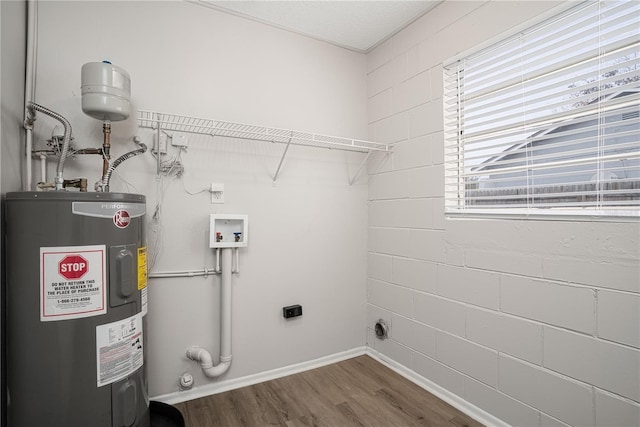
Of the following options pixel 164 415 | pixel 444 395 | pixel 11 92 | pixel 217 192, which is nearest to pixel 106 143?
pixel 11 92

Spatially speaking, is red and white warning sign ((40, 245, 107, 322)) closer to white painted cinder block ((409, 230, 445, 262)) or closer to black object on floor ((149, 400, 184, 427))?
black object on floor ((149, 400, 184, 427))

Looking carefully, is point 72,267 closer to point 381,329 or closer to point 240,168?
point 240,168

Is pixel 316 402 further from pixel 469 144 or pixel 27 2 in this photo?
pixel 27 2

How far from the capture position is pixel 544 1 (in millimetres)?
1382

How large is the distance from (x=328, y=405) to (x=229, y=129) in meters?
1.76

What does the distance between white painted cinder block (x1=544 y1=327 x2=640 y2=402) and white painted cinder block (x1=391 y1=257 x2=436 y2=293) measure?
648mm

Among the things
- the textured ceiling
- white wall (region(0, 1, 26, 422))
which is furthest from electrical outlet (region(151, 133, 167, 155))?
the textured ceiling

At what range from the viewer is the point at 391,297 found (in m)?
2.22

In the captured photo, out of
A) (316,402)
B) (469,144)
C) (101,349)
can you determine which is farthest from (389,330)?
(101,349)

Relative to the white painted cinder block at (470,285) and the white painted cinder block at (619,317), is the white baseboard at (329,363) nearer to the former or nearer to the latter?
the white painted cinder block at (470,285)

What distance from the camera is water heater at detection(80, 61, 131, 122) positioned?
Result: 1.32 metres

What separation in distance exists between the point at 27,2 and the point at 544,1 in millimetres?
2461

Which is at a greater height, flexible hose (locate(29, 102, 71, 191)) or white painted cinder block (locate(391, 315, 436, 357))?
flexible hose (locate(29, 102, 71, 191))

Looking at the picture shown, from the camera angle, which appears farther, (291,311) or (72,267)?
(291,311)
